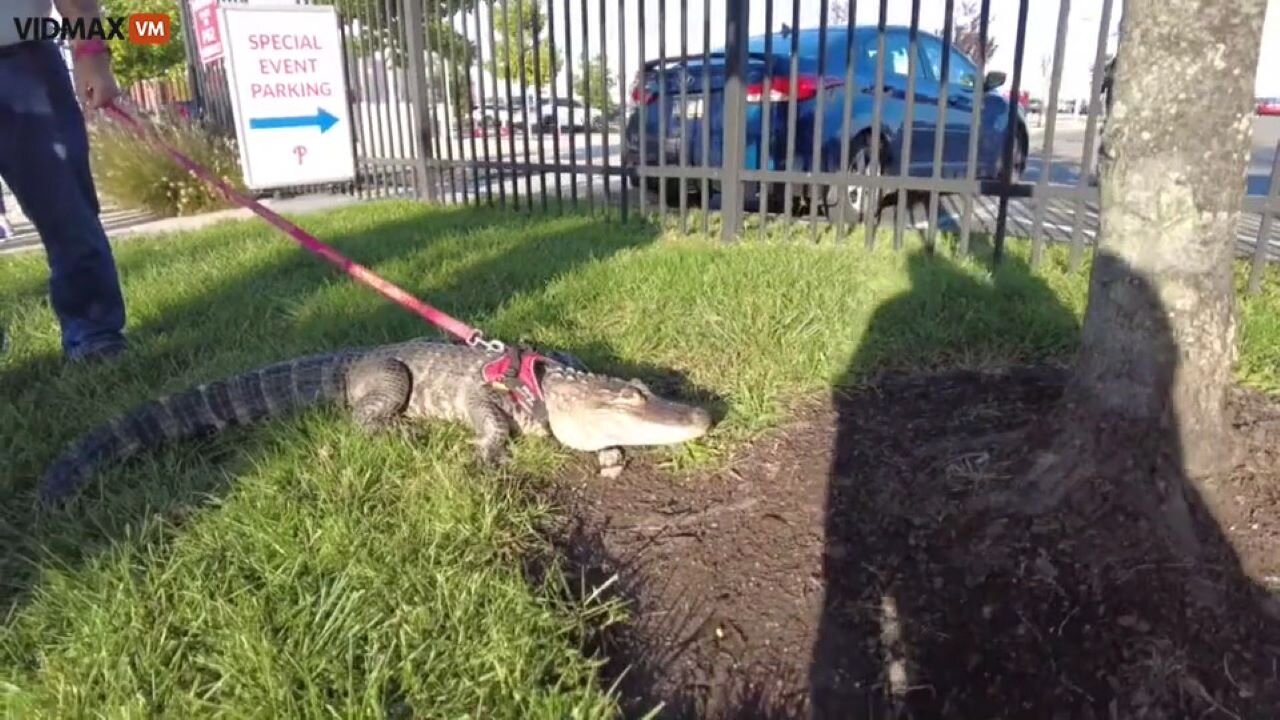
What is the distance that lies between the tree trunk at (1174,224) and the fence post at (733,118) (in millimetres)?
3303

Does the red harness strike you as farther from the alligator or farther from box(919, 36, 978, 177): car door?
box(919, 36, 978, 177): car door

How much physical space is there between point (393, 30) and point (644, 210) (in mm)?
3931

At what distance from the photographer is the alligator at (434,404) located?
2555mm

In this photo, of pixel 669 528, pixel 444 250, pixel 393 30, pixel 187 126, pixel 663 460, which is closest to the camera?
pixel 669 528

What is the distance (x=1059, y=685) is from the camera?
5.47 ft

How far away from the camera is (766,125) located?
5008 mm

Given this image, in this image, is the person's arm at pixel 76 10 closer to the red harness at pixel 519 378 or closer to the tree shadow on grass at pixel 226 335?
the tree shadow on grass at pixel 226 335

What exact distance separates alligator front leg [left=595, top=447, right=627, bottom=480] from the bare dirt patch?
0.31 ft

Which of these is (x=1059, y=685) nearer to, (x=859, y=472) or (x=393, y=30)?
(x=859, y=472)

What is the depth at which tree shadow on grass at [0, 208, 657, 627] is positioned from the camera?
227 centimetres

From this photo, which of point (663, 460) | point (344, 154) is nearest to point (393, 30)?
point (344, 154)

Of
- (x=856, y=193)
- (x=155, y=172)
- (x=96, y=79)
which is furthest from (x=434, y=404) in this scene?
(x=155, y=172)

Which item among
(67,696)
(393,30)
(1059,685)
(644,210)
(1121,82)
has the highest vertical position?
(393,30)

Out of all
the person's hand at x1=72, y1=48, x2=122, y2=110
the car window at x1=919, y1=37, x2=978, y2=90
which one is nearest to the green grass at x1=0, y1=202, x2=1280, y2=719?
the person's hand at x1=72, y1=48, x2=122, y2=110
